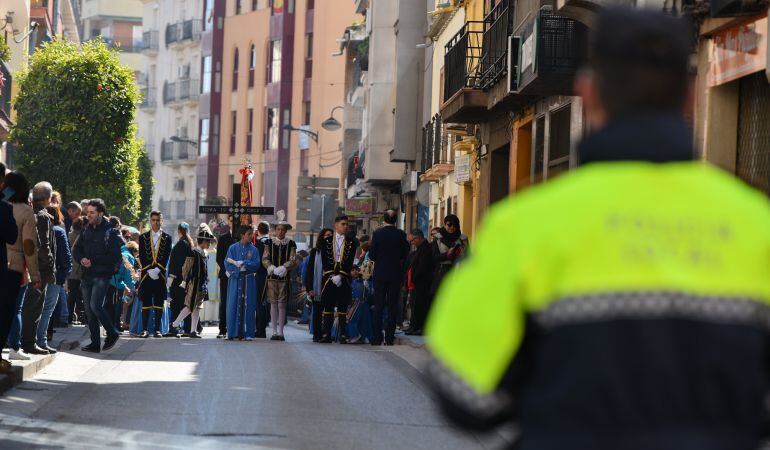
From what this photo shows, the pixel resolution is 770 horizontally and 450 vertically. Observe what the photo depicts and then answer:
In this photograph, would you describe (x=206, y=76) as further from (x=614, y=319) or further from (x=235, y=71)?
(x=614, y=319)

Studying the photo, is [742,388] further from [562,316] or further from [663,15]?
[663,15]

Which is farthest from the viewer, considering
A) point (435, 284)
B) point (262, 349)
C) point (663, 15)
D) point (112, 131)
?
point (112, 131)

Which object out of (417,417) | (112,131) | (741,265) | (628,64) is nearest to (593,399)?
(741,265)

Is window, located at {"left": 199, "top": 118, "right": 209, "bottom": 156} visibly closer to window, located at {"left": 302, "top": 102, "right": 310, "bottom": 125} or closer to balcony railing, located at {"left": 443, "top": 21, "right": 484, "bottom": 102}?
window, located at {"left": 302, "top": 102, "right": 310, "bottom": 125}

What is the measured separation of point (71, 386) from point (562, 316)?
1197cm

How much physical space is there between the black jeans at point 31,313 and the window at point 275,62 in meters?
62.5

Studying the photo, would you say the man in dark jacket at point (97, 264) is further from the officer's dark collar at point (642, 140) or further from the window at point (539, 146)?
the officer's dark collar at point (642, 140)

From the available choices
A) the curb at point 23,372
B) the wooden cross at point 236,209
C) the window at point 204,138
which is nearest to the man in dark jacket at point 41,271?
the curb at point 23,372

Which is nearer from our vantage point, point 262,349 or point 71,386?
point 71,386

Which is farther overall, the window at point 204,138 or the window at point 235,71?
the window at point 204,138

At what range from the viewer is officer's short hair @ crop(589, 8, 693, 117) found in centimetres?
312

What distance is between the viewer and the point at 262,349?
70.9ft

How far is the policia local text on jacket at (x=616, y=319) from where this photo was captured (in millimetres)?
2936

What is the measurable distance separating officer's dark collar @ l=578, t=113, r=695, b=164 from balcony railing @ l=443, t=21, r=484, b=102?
25559mm
